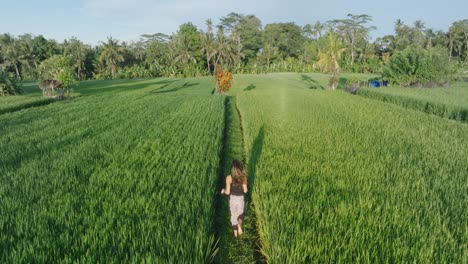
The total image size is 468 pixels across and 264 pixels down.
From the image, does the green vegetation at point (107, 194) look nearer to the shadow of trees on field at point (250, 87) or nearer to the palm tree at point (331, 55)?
the shadow of trees on field at point (250, 87)

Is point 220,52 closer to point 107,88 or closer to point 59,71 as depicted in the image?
point 107,88

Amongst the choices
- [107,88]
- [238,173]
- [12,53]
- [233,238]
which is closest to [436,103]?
[238,173]

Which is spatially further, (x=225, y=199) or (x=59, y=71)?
(x=59, y=71)

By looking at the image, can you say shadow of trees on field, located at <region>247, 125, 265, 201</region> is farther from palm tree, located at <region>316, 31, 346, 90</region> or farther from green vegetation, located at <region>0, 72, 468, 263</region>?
palm tree, located at <region>316, 31, 346, 90</region>

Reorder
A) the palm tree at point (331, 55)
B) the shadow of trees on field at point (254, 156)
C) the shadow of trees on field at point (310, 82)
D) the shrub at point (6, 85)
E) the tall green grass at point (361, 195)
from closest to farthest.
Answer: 1. the tall green grass at point (361, 195)
2. the shadow of trees on field at point (254, 156)
3. the shrub at point (6, 85)
4. the palm tree at point (331, 55)
5. the shadow of trees on field at point (310, 82)

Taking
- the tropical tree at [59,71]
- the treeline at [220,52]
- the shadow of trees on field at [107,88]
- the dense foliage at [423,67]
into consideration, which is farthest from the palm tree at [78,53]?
the dense foliage at [423,67]

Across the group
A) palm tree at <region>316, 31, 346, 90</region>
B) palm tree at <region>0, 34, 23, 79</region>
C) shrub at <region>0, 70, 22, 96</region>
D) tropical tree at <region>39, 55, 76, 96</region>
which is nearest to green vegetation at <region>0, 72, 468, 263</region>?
tropical tree at <region>39, 55, 76, 96</region>
